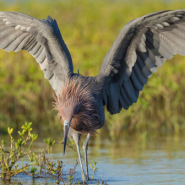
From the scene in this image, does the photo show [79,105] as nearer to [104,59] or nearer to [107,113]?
[104,59]

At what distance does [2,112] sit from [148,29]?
463 centimetres


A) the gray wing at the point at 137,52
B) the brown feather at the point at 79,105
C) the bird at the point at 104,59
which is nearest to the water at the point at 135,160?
the bird at the point at 104,59

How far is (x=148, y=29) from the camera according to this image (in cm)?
602

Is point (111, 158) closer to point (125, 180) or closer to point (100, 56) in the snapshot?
point (125, 180)

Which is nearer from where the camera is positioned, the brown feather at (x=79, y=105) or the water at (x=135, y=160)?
the brown feather at (x=79, y=105)

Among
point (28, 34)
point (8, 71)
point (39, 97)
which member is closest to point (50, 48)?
point (28, 34)

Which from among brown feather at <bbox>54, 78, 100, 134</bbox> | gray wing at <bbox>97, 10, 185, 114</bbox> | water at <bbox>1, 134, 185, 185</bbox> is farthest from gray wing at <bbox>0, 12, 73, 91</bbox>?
water at <bbox>1, 134, 185, 185</bbox>

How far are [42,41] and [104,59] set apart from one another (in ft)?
2.82

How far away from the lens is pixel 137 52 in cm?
629

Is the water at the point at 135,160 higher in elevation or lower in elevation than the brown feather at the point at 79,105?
lower

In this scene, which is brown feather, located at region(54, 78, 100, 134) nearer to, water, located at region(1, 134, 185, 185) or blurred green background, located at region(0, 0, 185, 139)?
water, located at region(1, 134, 185, 185)

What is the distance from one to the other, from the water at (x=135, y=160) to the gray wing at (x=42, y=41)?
45.1 inches

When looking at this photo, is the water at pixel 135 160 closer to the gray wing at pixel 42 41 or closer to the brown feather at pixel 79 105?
the brown feather at pixel 79 105

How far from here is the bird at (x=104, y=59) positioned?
18.9 feet
